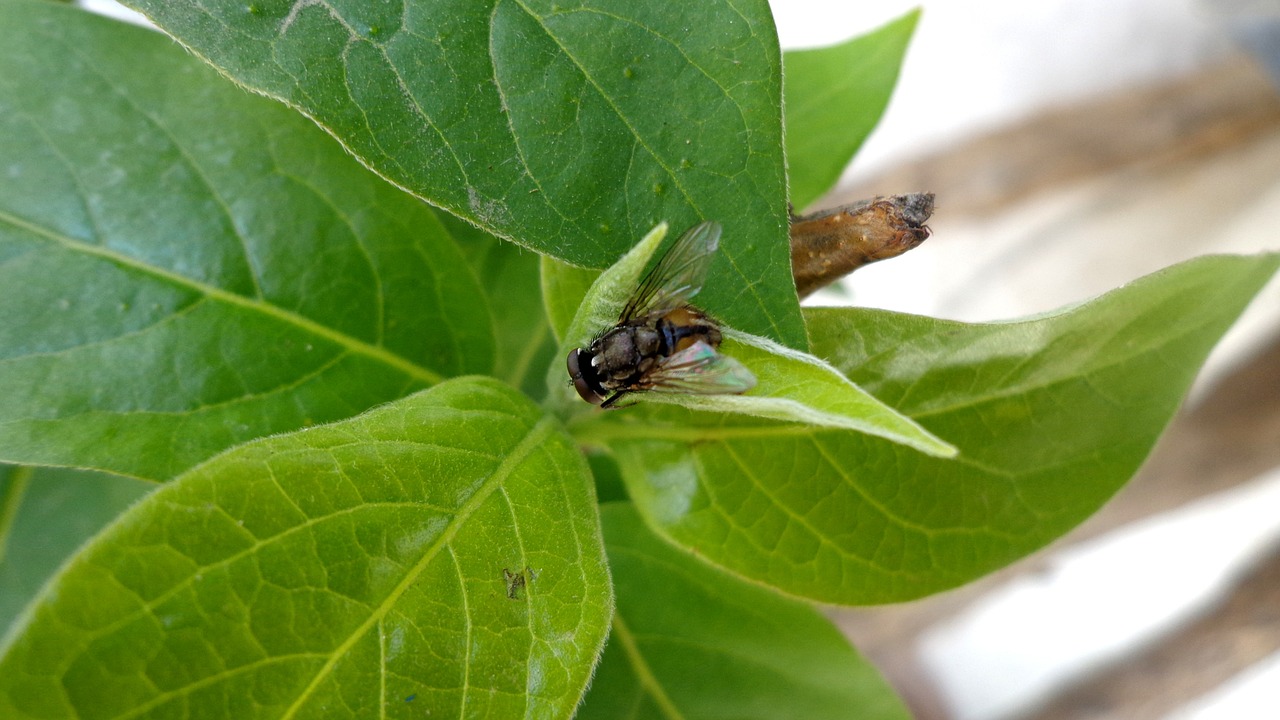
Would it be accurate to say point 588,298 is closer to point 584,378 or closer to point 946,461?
point 584,378

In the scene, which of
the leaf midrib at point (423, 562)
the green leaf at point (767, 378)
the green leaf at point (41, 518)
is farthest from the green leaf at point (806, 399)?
the green leaf at point (41, 518)

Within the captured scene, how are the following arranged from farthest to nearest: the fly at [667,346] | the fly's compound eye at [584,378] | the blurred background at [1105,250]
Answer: the blurred background at [1105,250] → the fly's compound eye at [584,378] → the fly at [667,346]

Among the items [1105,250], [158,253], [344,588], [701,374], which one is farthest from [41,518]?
[1105,250]

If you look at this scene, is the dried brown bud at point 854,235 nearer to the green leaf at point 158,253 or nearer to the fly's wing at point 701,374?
the fly's wing at point 701,374

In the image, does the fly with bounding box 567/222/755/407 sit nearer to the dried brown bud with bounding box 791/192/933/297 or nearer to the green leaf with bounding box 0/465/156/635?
the dried brown bud with bounding box 791/192/933/297

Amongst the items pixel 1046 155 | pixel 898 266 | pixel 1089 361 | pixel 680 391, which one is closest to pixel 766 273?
pixel 680 391

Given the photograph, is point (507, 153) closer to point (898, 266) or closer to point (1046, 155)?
point (1046, 155)

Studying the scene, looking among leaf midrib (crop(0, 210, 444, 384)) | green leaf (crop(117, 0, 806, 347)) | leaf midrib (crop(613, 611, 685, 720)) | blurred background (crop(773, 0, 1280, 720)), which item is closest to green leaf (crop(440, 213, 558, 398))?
leaf midrib (crop(0, 210, 444, 384))
